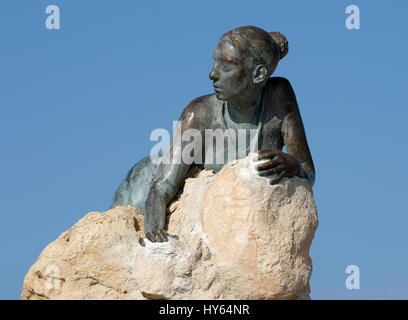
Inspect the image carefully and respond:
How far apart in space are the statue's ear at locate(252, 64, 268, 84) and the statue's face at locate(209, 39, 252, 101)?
0.05m

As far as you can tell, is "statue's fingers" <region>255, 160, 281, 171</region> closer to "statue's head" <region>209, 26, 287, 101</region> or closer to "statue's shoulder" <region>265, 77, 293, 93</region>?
"statue's head" <region>209, 26, 287, 101</region>

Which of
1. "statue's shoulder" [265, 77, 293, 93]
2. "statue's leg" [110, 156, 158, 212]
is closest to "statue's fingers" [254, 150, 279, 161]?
"statue's shoulder" [265, 77, 293, 93]

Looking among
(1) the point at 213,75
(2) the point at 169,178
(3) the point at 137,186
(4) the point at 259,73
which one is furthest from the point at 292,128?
(3) the point at 137,186

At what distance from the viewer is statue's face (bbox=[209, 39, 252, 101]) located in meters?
9.41

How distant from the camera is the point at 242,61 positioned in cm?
941

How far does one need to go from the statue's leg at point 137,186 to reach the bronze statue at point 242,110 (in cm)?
47

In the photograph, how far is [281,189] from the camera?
9.01m

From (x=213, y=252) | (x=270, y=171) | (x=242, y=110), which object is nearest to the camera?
(x=270, y=171)

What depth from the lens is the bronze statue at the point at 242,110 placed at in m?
9.43

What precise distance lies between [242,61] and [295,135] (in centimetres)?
93

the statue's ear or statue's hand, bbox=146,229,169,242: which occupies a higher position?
the statue's ear

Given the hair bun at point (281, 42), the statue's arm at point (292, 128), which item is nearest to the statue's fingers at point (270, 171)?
the statue's arm at point (292, 128)

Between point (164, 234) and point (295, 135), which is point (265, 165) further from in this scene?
point (164, 234)

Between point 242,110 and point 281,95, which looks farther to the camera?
point 281,95
